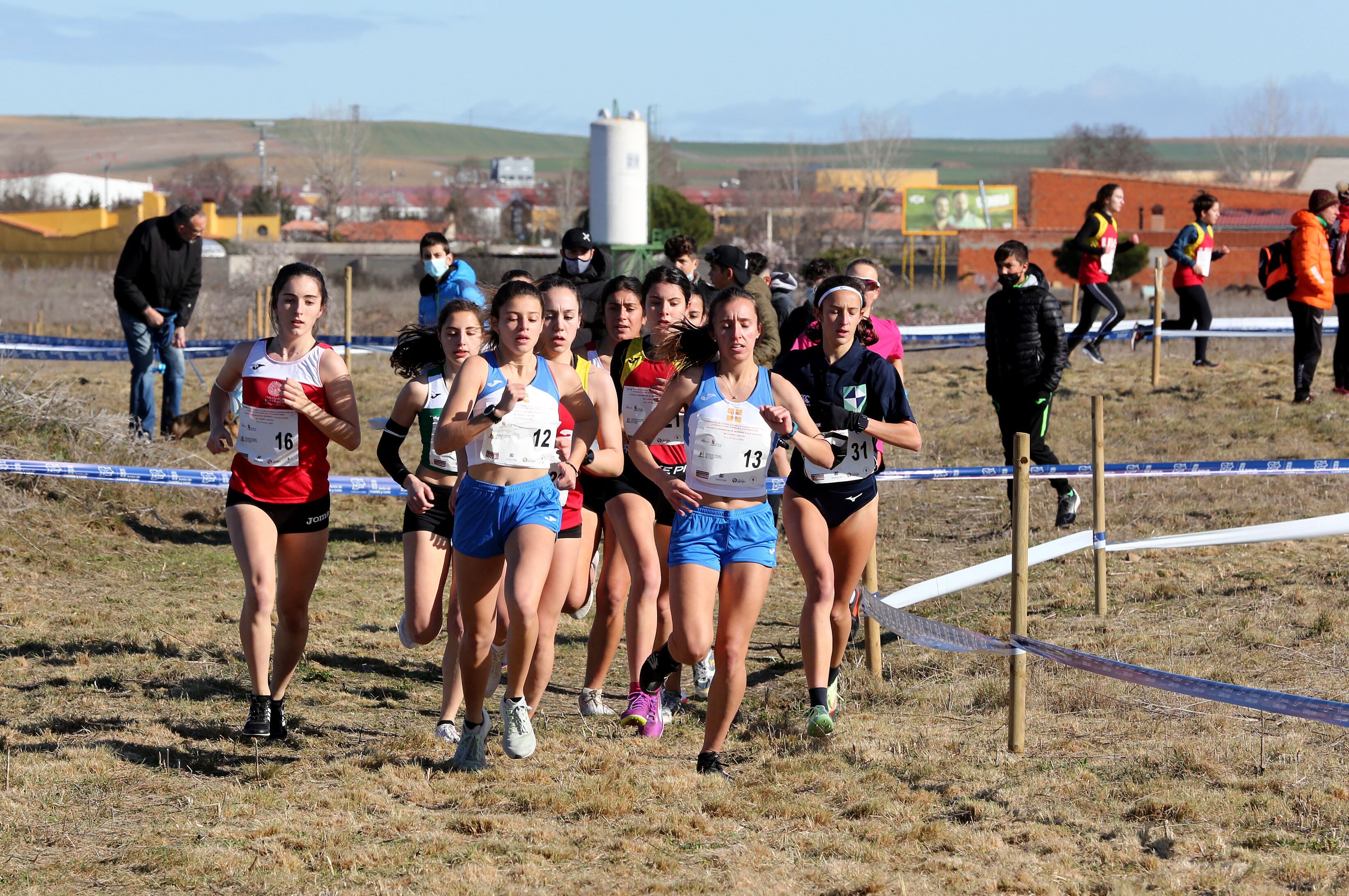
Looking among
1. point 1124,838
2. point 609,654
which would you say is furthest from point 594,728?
point 1124,838

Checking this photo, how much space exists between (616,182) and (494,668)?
147ft

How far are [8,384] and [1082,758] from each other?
9576mm

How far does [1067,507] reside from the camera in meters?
10.5

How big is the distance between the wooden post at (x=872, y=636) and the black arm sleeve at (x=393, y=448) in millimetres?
2380

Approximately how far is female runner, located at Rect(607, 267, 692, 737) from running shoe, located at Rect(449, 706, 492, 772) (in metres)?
0.74

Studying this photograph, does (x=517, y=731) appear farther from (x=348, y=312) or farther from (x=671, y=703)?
(x=348, y=312)

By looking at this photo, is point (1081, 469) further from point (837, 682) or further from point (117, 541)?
point (117, 541)

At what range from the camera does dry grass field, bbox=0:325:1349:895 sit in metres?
4.64

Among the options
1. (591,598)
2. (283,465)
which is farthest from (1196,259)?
(283,465)

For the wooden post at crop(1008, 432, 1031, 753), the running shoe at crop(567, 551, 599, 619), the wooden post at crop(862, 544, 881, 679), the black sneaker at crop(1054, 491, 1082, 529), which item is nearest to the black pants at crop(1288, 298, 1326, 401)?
the black sneaker at crop(1054, 491, 1082, 529)

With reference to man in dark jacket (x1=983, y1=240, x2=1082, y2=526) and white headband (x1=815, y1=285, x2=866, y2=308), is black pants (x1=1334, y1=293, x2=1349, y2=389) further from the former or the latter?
white headband (x1=815, y1=285, x2=866, y2=308)

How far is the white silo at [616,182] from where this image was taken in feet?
164

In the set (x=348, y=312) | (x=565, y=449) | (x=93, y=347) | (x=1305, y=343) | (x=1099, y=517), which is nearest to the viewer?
(x=565, y=449)

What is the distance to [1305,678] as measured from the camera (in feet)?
22.1
